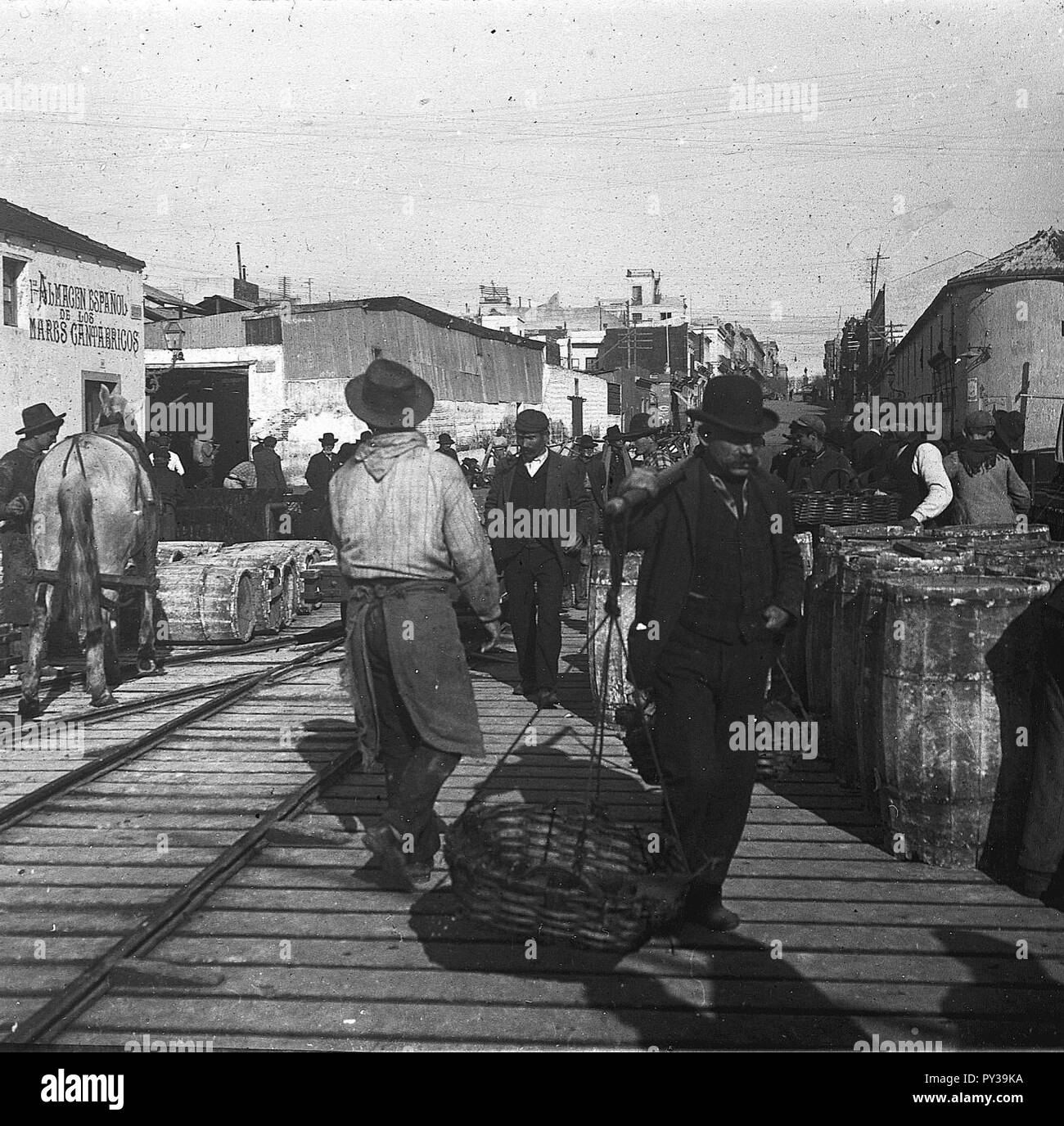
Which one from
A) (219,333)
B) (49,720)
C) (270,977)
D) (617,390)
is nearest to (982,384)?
(617,390)

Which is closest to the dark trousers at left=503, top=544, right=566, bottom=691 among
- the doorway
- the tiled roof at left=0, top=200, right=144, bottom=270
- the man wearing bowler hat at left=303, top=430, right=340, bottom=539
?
the man wearing bowler hat at left=303, top=430, right=340, bottom=539

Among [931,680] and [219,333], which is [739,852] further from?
[219,333]

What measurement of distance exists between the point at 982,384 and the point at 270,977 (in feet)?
131

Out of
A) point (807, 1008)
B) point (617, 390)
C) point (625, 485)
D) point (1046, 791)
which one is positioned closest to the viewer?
point (807, 1008)

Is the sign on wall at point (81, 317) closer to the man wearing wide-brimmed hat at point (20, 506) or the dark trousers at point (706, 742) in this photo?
the man wearing wide-brimmed hat at point (20, 506)

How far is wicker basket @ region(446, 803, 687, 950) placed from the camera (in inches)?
158

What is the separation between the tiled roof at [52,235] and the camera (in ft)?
65.0

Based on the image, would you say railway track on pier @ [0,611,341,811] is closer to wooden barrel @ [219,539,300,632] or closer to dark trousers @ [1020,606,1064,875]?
wooden barrel @ [219,539,300,632]

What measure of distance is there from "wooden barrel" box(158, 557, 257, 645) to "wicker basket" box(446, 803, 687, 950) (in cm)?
706

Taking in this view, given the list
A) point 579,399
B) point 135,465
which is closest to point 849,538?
point 135,465

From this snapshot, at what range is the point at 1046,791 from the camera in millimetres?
4785

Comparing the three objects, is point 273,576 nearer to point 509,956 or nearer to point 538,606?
A: point 538,606
